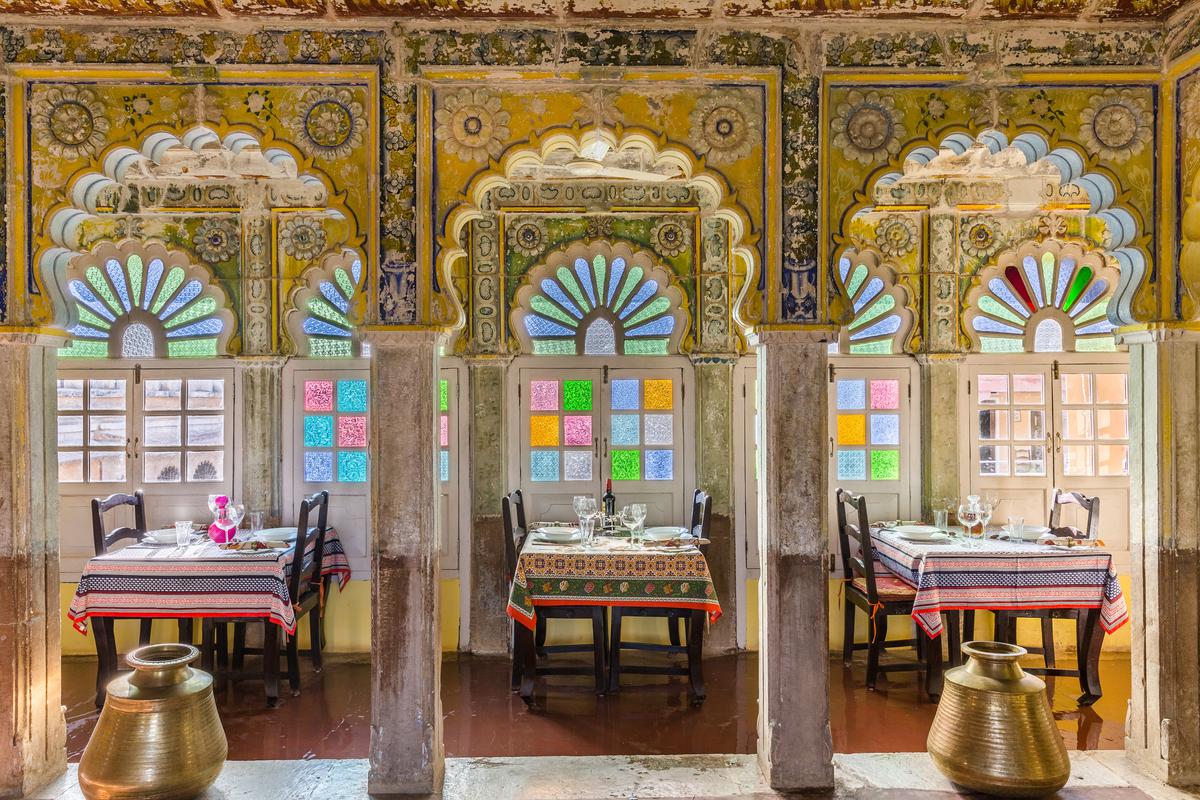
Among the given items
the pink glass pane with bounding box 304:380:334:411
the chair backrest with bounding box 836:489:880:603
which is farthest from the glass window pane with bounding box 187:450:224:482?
the chair backrest with bounding box 836:489:880:603

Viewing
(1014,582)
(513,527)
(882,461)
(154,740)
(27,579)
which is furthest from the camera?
(882,461)

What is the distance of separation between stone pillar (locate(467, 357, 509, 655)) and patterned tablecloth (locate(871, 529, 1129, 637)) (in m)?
3.02

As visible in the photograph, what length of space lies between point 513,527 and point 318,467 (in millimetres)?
1736

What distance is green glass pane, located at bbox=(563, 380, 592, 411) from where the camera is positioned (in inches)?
252

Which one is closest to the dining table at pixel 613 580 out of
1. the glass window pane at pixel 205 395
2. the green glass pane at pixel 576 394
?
the green glass pane at pixel 576 394

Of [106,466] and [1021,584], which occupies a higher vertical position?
[106,466]

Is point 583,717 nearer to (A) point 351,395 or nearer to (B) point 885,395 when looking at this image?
(A) point 351,395

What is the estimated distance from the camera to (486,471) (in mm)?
6332

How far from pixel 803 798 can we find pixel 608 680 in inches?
73.8

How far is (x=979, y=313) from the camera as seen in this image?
21.2ft

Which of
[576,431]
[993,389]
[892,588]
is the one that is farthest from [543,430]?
[993,389]

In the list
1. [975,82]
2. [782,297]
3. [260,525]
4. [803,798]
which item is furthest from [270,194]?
[803,798]

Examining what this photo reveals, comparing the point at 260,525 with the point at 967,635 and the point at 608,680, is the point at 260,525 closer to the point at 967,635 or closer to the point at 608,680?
the point at 608,680

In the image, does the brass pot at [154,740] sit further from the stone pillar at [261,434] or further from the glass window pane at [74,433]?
the glass window pane at [74,433]
